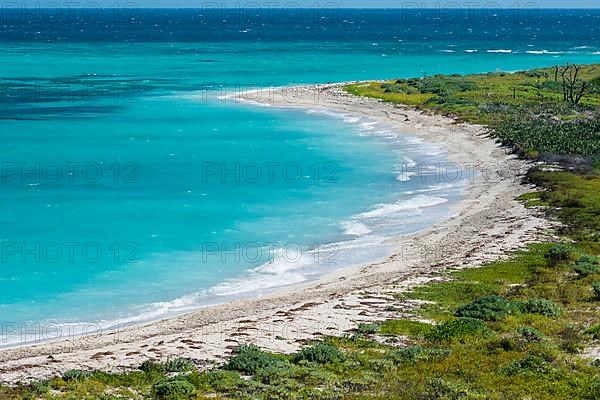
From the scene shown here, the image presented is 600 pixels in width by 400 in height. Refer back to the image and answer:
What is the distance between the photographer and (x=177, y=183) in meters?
52.2

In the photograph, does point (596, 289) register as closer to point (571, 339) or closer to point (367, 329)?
point (571, 339)

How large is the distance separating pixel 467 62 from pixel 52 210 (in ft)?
347

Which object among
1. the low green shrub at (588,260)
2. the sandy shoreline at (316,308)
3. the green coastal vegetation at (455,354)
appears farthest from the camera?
the low green shrub at (588,260)

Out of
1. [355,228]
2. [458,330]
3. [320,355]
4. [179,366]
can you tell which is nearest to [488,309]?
[458,330]

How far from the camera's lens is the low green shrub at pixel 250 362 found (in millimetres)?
21781

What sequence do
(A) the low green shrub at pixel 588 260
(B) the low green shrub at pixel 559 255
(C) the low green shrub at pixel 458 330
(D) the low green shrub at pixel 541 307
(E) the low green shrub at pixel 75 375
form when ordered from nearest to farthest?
(E) the low green shrub at pixel 75 375 → (C) the low green shrub at pixel 458 330 → (D) the low green shrub at pixel 541 307 → (A) the low green shrub at pixel 588 260 → (B) the low green shrub at pixel 559 255

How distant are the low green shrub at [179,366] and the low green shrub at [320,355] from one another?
2.78 metres

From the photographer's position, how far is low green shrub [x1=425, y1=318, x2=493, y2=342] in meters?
24.1

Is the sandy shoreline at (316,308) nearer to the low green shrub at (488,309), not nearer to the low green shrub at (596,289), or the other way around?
the low green shrub at (488,309)

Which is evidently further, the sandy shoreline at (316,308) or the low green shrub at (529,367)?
the sandy shoreline at (316,308)

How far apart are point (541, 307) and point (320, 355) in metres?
7.91

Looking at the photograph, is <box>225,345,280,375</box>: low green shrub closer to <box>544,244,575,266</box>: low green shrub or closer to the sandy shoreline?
the sandy shoreline

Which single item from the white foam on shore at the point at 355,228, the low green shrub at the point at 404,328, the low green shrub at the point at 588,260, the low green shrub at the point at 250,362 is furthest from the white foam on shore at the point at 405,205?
the low green shrub at the point at 250,362

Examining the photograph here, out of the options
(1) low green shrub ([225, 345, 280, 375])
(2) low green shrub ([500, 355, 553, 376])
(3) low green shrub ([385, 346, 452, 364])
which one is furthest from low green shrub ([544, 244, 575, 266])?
(1) low green shrub ([225, 345, 280, 375])
